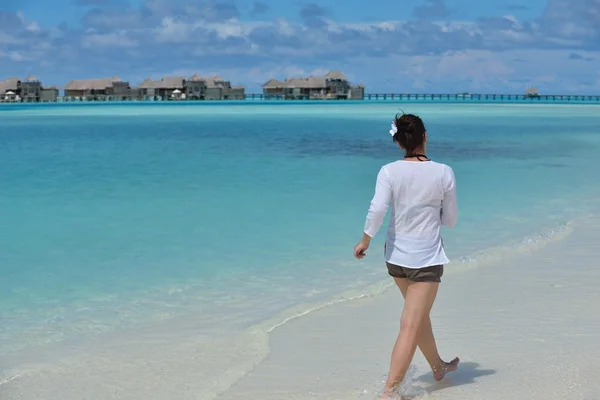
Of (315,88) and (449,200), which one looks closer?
(449,200)

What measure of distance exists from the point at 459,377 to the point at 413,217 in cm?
112

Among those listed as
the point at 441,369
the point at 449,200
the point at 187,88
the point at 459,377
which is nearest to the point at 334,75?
the point at 187,88

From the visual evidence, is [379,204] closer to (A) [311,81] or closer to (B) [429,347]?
(B) [429,347]

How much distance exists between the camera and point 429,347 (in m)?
3.88

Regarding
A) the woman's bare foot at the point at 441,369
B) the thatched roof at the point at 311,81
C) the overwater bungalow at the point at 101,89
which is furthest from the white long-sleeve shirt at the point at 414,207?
the overwater bungalow at the point at 101,89

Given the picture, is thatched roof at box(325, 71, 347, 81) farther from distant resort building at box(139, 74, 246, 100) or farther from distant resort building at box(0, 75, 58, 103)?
distant resort building at box(0, 75, 58, 103)

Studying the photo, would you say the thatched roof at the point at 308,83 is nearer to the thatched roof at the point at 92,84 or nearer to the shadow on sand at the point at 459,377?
the thatched roof at the point at 92,84

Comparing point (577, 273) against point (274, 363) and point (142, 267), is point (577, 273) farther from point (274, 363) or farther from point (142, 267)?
point (142, 267)

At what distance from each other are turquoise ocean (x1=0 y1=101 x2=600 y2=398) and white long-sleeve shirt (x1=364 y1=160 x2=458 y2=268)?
1594 mm

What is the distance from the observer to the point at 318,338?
16.7ft

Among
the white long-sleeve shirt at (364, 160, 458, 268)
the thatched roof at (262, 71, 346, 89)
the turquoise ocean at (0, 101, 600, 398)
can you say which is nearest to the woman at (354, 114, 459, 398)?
the white long-sleeve shirt at (364, 160, 458, 268)

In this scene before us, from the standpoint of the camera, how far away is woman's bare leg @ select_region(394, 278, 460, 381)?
3674 millimetres

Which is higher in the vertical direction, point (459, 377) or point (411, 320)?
point (411, 320)

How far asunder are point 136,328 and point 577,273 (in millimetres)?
3701
